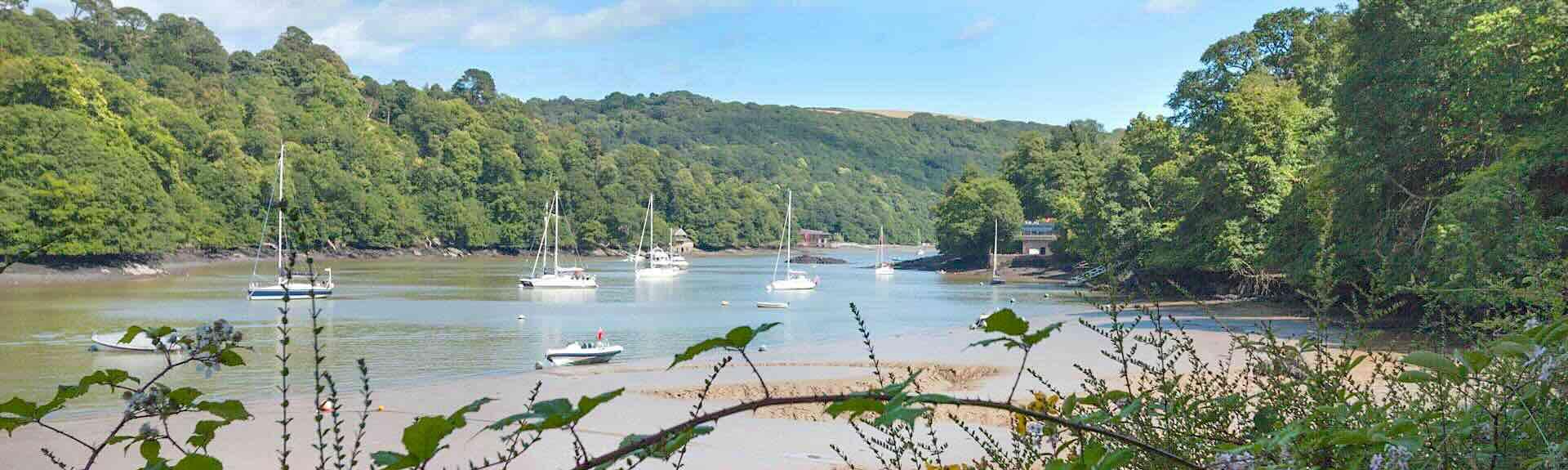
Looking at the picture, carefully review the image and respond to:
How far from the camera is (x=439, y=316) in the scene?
43156 millimetres

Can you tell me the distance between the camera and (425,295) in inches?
2221

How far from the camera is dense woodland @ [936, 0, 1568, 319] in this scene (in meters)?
18.5

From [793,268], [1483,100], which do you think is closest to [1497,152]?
[1483,100]

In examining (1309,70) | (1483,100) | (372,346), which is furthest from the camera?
(1309,70)

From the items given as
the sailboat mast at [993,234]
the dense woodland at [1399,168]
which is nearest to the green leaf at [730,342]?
the dense woodland at [1399,168]

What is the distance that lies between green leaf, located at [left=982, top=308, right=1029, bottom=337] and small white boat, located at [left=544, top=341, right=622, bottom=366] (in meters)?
26.2

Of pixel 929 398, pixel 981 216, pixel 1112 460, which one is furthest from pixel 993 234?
pixel 929 398

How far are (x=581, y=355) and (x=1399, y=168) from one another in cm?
1790

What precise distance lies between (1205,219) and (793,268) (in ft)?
204

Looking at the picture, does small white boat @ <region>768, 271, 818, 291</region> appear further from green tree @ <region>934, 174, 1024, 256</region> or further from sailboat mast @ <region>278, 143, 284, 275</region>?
sailboat mast @ <region>278, 143, 284, 275</region>

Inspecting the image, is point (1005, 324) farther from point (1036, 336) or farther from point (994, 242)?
point (994, 242)

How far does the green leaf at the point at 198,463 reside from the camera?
182 cm

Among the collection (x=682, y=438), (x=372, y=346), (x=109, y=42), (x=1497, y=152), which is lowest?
(x=372, y=346)

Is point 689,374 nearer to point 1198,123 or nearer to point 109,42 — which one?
point 1198,123
